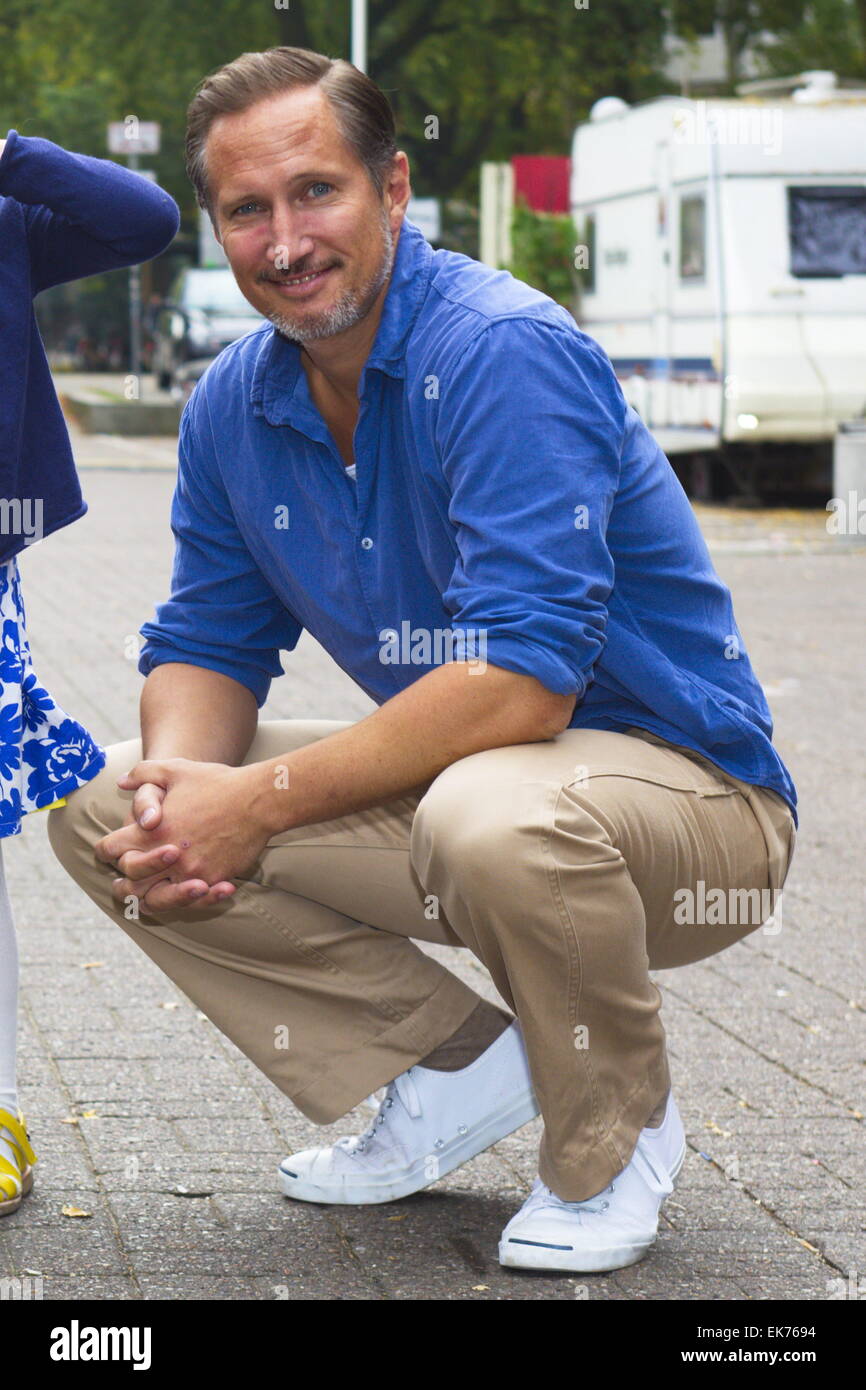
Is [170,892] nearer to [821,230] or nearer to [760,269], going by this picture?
[760,269]

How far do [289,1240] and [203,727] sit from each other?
0.77 m

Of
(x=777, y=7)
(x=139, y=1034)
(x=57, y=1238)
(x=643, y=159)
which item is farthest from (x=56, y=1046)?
(x=777, y=7)

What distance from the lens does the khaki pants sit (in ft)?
8.77

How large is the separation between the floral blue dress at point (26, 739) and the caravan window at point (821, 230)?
13703 mm

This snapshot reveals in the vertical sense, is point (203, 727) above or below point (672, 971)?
above

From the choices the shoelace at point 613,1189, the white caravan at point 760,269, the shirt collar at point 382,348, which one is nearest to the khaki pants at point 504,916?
the shoelace at point 613,1189

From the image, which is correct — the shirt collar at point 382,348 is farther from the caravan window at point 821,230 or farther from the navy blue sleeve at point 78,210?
the caravan window at point 821,230

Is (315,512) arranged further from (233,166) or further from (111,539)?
(111,539)

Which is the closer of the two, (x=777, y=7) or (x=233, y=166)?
(x=233, y=166)

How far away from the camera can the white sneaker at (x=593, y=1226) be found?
9.25 ft

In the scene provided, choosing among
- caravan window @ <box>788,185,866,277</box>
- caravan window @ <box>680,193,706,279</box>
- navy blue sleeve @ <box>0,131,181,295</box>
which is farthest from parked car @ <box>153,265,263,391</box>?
navy blue sleeve @ <box>0,131,181,295</box>

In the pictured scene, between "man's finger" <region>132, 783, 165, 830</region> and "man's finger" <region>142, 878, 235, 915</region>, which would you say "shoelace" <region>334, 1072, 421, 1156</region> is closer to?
"man's finger" <region>142, 878, 235, 915</region>

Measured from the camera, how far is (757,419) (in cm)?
1548

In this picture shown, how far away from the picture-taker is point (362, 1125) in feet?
11.5
